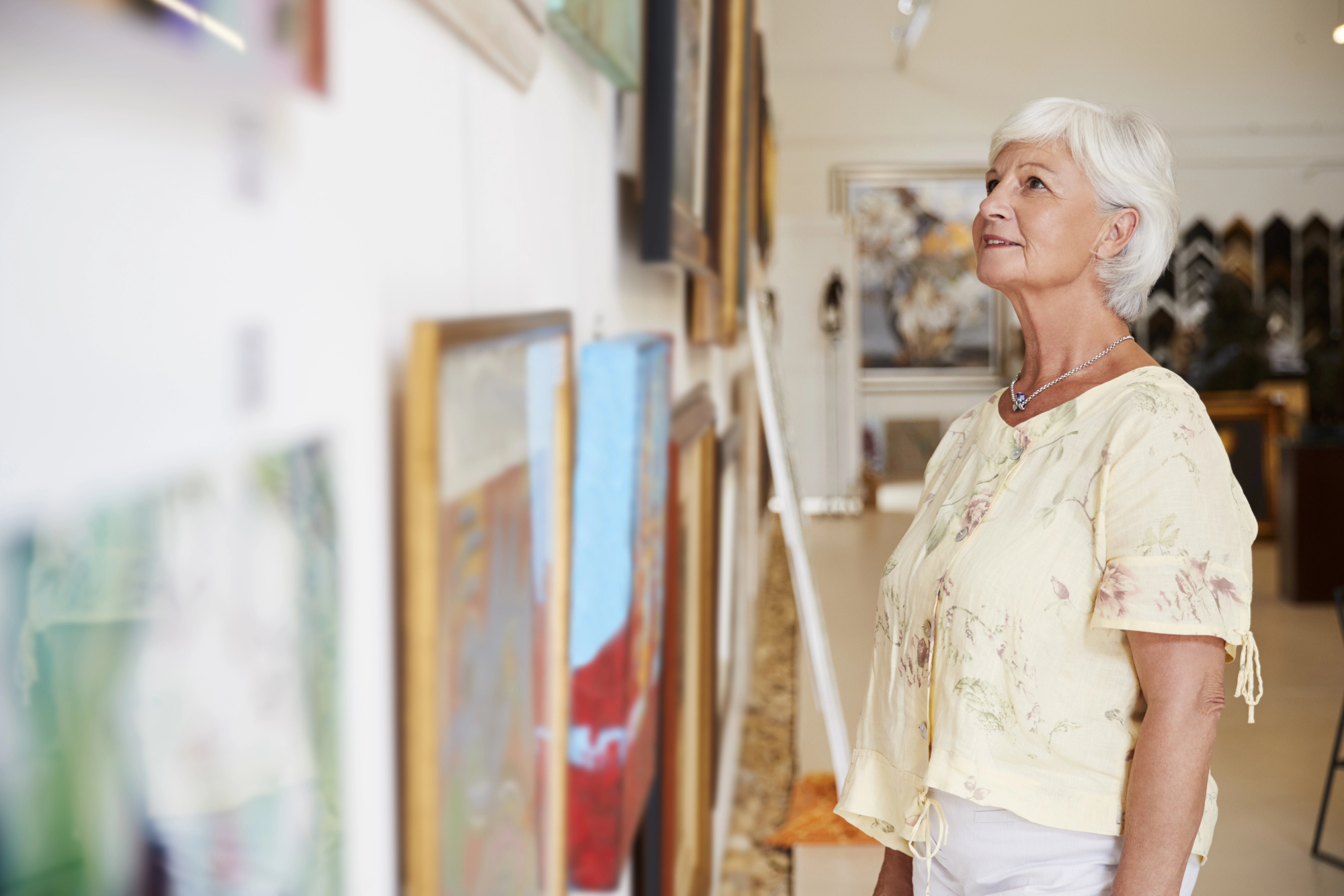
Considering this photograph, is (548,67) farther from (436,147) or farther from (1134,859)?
(1134,859)

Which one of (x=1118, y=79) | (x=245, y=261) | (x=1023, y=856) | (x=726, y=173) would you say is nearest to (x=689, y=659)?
(x=726, y=173)

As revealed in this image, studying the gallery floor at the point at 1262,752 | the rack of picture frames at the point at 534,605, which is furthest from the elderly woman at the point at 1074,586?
the gallery floor at the point at 1262,752

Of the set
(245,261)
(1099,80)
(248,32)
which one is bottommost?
(245,261)

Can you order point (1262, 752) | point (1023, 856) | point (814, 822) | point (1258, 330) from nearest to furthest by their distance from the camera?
point (1023, 856) < point (814, 822) < point (1262, 752) < point (1258, 330)

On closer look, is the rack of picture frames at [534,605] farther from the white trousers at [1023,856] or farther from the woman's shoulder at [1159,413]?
the woman's shoulder at [1159,413]

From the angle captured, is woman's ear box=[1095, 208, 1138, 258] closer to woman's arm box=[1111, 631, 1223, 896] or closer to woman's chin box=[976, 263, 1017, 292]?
woman's chin box=[976, 263, 1017, 292]

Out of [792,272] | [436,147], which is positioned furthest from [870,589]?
[436,147]

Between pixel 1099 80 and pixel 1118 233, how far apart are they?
1640 cm

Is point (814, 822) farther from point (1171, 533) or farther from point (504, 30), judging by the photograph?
point (504, 30)

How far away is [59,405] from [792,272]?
14.2m

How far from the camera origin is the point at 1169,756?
1.54 meters

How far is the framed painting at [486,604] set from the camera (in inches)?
33.1

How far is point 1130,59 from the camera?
53.8 ft

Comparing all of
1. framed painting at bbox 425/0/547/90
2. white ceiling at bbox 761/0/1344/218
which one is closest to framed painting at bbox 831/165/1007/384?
white ceiling at bbox 761/0/1344/218
